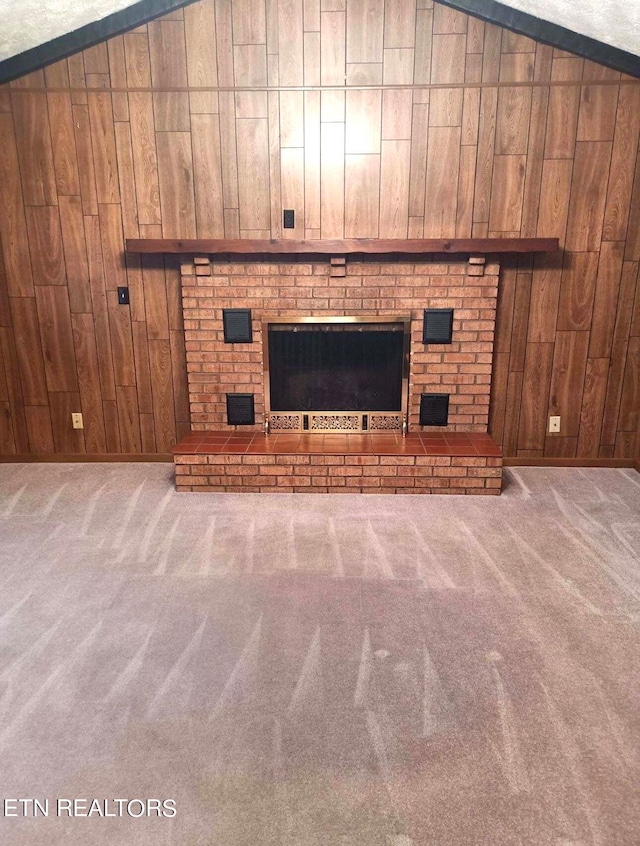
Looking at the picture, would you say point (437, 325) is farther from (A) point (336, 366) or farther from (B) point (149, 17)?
(B) point (149, 17)

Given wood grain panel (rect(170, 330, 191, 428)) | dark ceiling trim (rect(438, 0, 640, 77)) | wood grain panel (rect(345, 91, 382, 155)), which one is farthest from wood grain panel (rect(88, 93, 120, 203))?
dark ceiling trim (rect(438, 0, 640, 77))

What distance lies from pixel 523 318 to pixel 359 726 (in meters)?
2.75

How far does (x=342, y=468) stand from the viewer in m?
3.54

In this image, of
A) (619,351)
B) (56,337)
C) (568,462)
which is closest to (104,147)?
(56,337)

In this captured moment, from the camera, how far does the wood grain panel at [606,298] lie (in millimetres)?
3625

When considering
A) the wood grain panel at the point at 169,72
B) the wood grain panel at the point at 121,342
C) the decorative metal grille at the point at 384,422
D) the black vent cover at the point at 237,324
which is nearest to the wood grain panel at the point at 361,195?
the black vent cover at the point at 237,324

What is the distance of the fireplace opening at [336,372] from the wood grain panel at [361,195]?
1.76ft

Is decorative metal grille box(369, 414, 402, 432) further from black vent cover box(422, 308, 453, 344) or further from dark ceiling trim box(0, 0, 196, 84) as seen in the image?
dark ceiling trim box(0, 0, 196, 84)

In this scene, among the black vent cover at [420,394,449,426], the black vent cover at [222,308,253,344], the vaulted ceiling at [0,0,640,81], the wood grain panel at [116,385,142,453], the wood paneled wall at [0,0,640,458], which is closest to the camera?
the vaulted ceiling at [0,0,640,81]

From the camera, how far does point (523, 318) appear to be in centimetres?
376

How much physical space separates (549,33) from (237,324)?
2.38 meters

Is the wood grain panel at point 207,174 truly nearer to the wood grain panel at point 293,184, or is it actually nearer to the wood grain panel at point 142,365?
the wood grain panel at point 293,184

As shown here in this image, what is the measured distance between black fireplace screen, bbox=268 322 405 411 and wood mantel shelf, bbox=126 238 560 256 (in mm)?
476

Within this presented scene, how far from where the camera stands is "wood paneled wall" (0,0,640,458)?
3367mm
